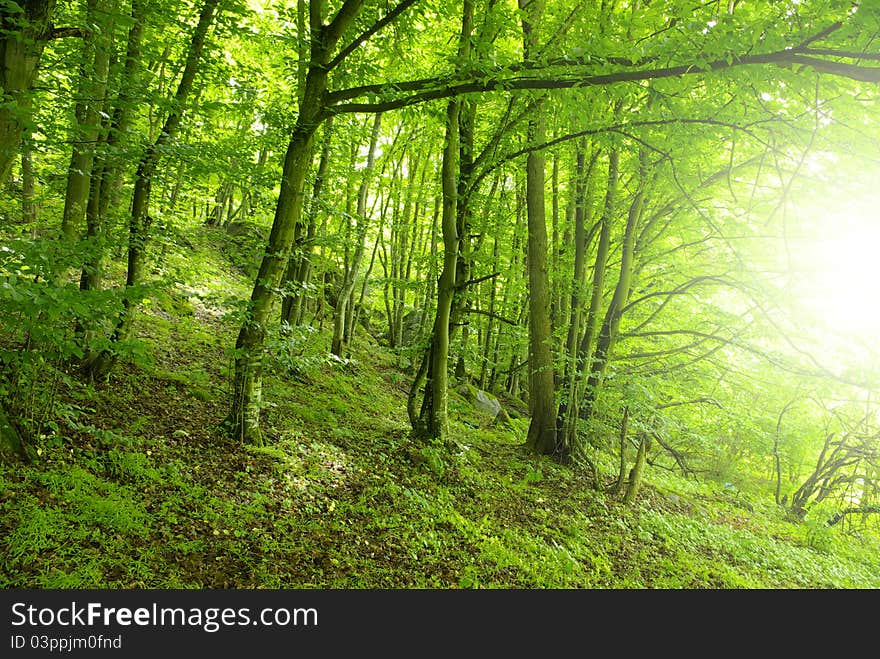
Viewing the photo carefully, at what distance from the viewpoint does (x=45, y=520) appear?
3463mm

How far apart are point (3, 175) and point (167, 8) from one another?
3052 mm

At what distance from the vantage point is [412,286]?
8.89 m

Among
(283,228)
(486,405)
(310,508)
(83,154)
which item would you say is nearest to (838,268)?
(283,228)

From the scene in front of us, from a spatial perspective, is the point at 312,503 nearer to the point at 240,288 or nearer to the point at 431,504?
the point at 431,504

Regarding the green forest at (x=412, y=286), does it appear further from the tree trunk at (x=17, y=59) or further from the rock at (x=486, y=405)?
the rock at (x=486, y=405)

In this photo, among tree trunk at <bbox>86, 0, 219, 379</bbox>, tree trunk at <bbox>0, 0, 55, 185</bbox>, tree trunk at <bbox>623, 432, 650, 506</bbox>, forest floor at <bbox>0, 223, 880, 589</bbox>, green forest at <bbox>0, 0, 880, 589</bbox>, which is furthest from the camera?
tree trunk at <bbox>623, 432, 650, 506</bbox>

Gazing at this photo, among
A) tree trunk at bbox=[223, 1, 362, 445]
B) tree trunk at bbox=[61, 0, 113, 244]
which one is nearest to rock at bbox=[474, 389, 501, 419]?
tree trunk at bbox=[223, 1, 362, 445]

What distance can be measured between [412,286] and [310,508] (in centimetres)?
471

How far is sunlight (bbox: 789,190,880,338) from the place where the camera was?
6633mm

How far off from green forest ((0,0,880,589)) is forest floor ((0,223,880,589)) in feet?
0.12

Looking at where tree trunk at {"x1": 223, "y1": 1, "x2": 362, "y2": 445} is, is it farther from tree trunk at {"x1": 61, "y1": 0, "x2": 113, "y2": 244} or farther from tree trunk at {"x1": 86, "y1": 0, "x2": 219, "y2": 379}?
tree trunk at {"x1": 61, "y1": 0, "x2": 113, "y2": 244}

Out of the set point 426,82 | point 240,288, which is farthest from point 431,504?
point 240,288

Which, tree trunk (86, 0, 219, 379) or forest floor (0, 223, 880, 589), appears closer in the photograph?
forest floor (0, 223, 880, 589)

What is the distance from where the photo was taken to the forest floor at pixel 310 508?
371 centimetres
